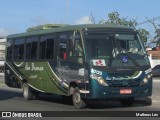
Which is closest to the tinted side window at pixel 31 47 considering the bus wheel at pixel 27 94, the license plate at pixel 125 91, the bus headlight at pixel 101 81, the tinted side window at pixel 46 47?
the tinted side window at pixel 46 47

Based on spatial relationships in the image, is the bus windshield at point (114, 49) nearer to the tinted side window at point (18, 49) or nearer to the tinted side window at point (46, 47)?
the tinted side window at point (46, 47)

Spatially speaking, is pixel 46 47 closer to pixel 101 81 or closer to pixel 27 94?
pixel 27 94

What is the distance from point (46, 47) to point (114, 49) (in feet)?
12.4

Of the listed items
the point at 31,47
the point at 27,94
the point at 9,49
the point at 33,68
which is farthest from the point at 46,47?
the point at 9,49

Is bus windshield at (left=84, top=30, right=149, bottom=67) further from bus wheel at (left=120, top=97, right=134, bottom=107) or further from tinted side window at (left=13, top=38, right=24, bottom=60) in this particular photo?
tinted side window at (left=13, top=38, right=24, bottom=60)

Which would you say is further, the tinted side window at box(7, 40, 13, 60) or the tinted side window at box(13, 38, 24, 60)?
the tinted side window at box(7, 40, 13, 60)

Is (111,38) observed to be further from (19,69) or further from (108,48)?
(19,69)

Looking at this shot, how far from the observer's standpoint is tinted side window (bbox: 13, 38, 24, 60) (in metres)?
22.1

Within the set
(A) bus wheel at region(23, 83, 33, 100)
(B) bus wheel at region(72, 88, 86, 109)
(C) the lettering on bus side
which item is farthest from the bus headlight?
(A) bus wheel at region(23, 83, 33, 100)

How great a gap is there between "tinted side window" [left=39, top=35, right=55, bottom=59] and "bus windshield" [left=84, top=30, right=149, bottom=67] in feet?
8.48

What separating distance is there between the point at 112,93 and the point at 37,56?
17.0ft

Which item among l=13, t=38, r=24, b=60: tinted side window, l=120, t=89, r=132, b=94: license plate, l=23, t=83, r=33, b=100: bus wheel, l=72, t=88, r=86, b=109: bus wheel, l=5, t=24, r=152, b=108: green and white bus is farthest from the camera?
l=13, t=38, r=24, b=60: tinted side window

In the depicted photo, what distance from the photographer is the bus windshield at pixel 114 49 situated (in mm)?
16453

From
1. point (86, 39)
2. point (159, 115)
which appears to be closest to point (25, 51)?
point (86, 39)
